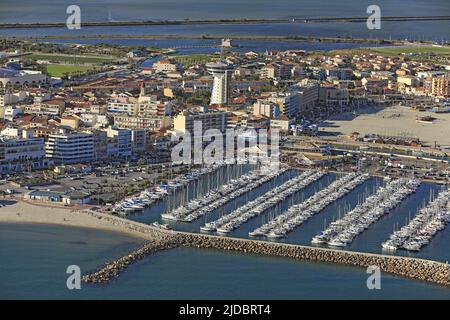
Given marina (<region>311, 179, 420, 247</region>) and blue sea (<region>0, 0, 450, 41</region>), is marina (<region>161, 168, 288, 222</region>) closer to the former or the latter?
marina (<region>311, 179, 420, 247</region>)

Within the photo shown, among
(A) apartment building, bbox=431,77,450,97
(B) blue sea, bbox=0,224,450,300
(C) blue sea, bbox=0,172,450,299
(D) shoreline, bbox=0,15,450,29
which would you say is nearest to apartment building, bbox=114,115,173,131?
(C) blue sea, bbox=0,172,450,299

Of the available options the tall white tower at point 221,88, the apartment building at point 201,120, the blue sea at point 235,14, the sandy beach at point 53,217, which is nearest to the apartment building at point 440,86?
the tall white tower at point 221,88

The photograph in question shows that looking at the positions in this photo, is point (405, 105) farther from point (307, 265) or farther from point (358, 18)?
point (358, 18)

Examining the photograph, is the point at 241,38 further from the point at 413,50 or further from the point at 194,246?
the point at 194,246

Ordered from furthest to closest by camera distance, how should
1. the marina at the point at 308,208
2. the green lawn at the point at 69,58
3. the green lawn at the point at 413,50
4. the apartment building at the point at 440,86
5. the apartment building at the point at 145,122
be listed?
the green lawn at the point at 413,50, the green lawn at the point at 69,58, the apartment building at the point at 440,86, the apartment building at the point at 145,122, the marina at the point at 308,208

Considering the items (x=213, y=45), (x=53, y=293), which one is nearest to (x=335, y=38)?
(x=213, y=45)

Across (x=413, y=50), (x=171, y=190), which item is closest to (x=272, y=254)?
(x=171, y=190)

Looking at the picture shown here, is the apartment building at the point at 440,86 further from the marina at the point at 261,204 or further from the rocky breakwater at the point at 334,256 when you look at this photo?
the rocky breakwater at the point at 334,256
